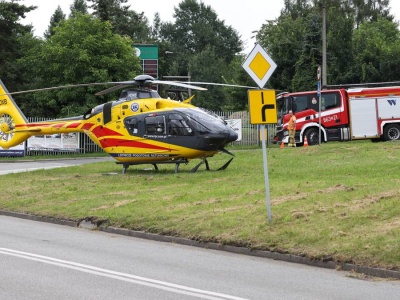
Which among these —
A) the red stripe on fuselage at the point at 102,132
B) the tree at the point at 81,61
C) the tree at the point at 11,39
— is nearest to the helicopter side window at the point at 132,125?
the red stripe on fuselage at the point at 102,132

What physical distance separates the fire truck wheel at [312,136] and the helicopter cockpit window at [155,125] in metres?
14.3

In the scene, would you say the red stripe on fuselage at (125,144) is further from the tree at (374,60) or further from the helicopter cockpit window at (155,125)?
the tree at (374,60)

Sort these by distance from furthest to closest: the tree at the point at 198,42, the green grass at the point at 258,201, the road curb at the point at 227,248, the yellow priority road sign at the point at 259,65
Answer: the tree at the point at 198,42
the yellow priority road sign at the point at 259,65
the green grass at the point at 258,201
the road curb at the point at 227,248

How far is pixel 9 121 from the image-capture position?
30.0 meters

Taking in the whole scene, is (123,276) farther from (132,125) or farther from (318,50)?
(318,50)

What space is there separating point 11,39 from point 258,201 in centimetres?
4559

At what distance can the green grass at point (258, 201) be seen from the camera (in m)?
12.9

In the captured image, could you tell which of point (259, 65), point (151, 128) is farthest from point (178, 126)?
point (259, 65)

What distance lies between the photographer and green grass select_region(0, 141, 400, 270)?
42.2 feet

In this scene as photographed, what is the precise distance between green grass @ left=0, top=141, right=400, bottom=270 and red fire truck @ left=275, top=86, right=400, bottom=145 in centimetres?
793

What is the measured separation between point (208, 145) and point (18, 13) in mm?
37348

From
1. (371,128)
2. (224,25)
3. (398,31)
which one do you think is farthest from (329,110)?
(224,25)

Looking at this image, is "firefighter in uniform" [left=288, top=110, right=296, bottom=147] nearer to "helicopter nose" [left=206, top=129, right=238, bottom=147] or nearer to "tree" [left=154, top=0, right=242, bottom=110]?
"helicopter nose" [left=206, top=129, right=238, bottom=147]

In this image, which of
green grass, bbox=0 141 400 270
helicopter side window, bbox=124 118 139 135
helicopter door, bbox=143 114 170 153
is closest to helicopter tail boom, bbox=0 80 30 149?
green grass, bbox=0 141 400 270
